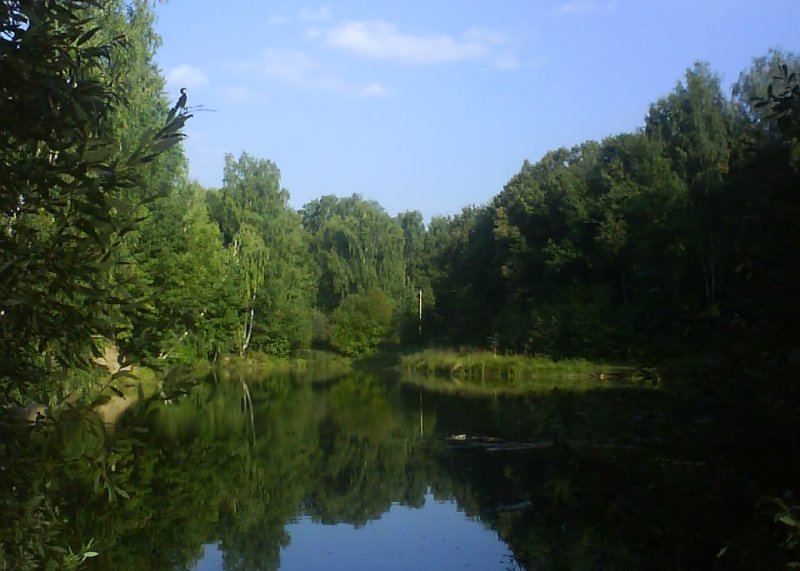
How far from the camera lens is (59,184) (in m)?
2.68

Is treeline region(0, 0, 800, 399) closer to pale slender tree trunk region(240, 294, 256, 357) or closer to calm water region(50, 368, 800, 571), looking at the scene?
pale slender tree trunk region(240, 294, 256, 357)

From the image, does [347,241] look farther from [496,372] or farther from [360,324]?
[496,372]

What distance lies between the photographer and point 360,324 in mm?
57906

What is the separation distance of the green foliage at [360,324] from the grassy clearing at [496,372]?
26.4 ft

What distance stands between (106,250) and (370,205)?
70.2 m

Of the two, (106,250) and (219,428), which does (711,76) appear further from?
Result: (106,250)

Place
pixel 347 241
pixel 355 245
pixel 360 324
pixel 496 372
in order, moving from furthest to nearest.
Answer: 1. pixel 347 241
2. pixel 355 245
3. pixel 360 324
4. pixel 496 372

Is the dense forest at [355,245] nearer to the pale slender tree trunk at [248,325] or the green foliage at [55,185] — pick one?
the green foliage at [55,185]

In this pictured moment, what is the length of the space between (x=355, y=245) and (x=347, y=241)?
783 mm

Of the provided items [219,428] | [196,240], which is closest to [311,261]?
[196,240]

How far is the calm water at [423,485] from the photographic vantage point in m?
4.24

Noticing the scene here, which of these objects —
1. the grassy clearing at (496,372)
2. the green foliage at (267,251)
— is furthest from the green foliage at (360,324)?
the grassy clearing at (496,372)

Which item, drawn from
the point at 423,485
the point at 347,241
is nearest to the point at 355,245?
the point at 347,241

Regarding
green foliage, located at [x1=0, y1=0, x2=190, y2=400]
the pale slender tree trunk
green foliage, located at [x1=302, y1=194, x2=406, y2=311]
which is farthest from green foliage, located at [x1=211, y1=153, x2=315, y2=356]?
green foliage, located at [x1=0, y1=0, x2=190, y2=400]
